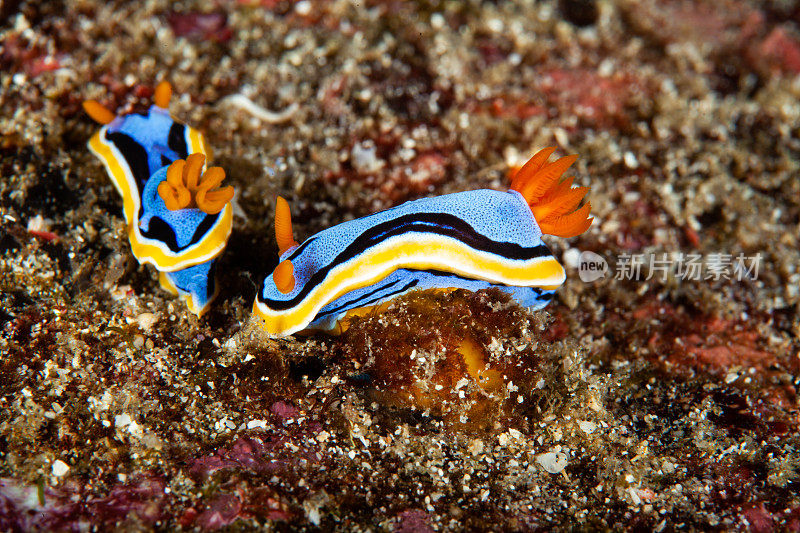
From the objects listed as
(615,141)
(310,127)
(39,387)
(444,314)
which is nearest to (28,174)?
(39,387)

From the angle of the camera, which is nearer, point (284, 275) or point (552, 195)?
point (284, 275)

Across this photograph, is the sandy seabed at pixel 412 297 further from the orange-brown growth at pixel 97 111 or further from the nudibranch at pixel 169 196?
the orange-brown growth at pixel 97 111

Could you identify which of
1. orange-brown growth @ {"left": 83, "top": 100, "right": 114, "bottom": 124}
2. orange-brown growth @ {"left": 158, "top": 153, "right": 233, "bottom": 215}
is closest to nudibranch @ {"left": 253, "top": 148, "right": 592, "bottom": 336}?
orange-brown growth @ {"left": 158, "top": 153, "right": 233, "bottom": 215}

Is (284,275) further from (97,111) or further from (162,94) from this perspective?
(97,111)

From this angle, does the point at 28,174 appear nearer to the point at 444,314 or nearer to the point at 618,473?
the point at 444,314

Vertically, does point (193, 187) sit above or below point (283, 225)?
above

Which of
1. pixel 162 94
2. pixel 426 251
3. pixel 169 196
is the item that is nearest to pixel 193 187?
pixel 169 196

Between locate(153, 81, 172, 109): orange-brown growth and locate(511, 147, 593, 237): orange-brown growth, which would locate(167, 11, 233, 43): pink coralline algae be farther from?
locate(511, 147, 593, 237): orange-brown growth
